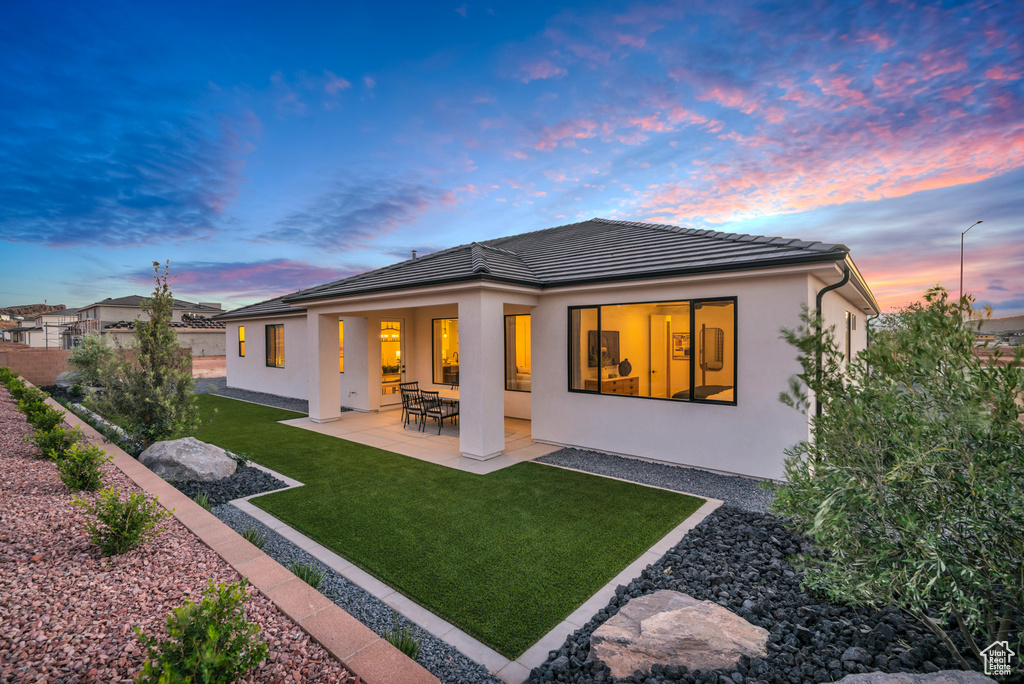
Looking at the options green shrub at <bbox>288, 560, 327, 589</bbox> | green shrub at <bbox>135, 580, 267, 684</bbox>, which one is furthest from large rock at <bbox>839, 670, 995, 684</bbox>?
green shrub at <bbox>288, 560, 327, 589</bbox>

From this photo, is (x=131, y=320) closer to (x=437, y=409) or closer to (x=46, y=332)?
(x=46, y=332)

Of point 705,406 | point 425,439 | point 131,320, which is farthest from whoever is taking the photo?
point 131,320

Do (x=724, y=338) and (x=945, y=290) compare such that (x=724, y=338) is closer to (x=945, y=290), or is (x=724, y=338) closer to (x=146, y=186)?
(x=945, y=290)

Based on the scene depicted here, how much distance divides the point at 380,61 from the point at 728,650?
12.8 meters

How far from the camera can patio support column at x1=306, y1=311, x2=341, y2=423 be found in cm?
1147

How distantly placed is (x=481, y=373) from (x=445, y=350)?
591cm

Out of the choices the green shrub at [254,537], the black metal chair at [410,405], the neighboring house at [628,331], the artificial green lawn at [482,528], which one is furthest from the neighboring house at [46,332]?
the green shrub at [254,537]

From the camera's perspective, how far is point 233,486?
21.4 ft

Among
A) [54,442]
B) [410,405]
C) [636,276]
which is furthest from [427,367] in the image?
[54,442]

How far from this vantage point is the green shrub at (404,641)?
9.27 ft

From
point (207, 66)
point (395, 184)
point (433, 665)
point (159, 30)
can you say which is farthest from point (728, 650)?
point (395, 184)

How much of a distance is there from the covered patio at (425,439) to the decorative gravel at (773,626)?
398 cm

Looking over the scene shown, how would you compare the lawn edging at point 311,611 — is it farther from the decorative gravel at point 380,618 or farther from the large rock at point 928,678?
the large rock at point 928,678

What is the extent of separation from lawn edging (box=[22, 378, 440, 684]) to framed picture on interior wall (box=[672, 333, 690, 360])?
834 cm
